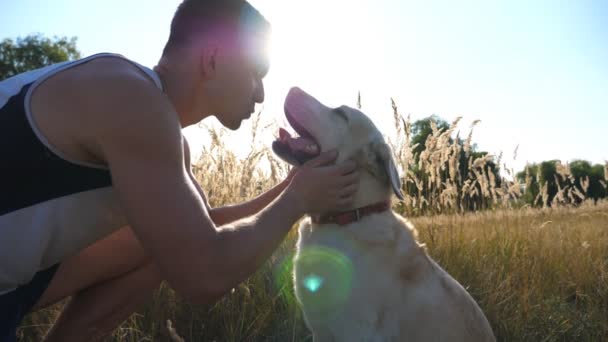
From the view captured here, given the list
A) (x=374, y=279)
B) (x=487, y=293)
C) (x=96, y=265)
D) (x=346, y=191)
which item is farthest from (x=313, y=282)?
(x=487, y=293)

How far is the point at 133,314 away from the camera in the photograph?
2910 mm

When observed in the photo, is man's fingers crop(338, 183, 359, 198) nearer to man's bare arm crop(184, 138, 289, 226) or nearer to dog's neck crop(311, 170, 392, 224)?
dog's neck crop(311, 170, 392, 224)

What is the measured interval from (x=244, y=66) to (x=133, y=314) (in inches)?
65.4

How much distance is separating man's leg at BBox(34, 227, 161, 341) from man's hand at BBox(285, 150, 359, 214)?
1.14 metres

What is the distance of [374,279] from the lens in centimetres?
238

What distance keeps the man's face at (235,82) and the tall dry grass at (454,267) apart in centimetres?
108

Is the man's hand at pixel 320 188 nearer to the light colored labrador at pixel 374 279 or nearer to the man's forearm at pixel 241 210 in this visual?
the light colored labrador at pixel 374 279

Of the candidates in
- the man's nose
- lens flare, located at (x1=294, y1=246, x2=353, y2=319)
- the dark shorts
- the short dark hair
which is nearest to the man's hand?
lens flare, located at (x1=294, y1=246, x2=353, y2=319)

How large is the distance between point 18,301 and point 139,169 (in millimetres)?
922

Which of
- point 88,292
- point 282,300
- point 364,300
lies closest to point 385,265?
point 364,300

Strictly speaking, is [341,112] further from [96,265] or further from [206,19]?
[96,265]

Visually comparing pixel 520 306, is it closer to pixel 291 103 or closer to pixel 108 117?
pixel 291 103

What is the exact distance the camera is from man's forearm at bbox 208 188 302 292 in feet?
5.62

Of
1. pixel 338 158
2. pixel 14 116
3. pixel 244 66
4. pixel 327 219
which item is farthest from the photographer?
pixel 338 158
